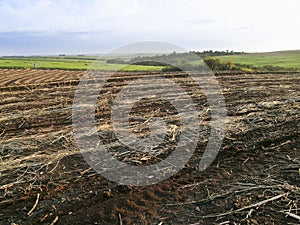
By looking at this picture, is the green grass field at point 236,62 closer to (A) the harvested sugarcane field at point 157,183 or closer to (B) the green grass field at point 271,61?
(B) the green grass field at point 271,61

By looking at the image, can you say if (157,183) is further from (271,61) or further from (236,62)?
(271,61)

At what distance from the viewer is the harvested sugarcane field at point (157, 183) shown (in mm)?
3461

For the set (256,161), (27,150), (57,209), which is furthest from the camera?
(27,150)

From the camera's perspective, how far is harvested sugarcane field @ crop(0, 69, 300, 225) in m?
3.46

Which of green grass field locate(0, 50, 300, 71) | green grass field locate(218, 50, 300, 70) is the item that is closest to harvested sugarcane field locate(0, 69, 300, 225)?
green grass field locate(0, 50, 300, 71)

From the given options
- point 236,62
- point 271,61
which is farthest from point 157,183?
point 271,61

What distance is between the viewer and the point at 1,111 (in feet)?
28.5

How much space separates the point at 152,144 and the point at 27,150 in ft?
7.25

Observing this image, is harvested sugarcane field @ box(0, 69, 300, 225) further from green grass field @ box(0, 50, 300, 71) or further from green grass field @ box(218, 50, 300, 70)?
green grass field @ box(218, 50, 300, 70)

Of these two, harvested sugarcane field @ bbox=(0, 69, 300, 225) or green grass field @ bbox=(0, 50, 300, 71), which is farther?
green grass field @ bbox=(0, 50, 300, 71)

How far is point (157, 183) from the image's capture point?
13.7ft

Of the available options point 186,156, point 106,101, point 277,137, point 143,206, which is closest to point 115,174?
point 143,206

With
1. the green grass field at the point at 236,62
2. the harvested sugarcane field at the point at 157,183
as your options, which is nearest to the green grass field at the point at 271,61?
the green grass field at the point at 236,62

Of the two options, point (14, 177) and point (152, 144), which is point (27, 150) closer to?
point (14, 177)
